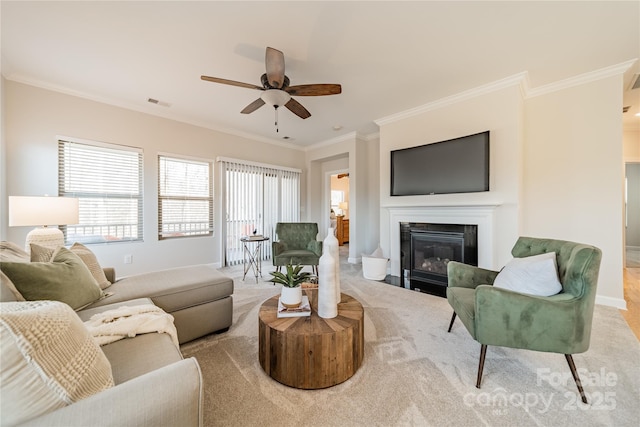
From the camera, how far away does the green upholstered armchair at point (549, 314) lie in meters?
1.37

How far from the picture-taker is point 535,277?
5.04 feet

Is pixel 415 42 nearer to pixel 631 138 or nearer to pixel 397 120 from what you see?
pixel 397 120

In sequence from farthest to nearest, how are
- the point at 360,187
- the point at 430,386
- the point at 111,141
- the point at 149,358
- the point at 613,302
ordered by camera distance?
the point at 360,187 < the point at 111,141 < the point at 613,302 < the point at 430,386 < the point at 149,358

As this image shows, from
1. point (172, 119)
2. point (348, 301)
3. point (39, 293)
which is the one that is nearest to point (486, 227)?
point (348, 301)

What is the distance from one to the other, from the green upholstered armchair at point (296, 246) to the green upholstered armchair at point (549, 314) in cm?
232

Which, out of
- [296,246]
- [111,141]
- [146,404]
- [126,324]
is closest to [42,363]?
[146,404]

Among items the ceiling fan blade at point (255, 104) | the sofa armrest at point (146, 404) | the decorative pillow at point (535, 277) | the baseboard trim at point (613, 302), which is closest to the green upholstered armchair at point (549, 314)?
the decorative pillow at point (535, 277)

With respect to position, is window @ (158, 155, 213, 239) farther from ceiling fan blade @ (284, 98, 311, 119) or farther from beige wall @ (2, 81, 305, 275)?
ceiling fan blade @ (284, 98, 311, 119)

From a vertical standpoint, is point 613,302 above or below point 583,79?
below

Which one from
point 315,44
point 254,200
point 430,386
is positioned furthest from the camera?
point 254,200

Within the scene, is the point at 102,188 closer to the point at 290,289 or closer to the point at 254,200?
the point at 254,200

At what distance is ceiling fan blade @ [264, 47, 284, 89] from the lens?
2.03 meters

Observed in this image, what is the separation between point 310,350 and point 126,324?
99cm

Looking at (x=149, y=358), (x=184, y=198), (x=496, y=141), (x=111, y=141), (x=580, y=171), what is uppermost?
(x=111, y=141)
